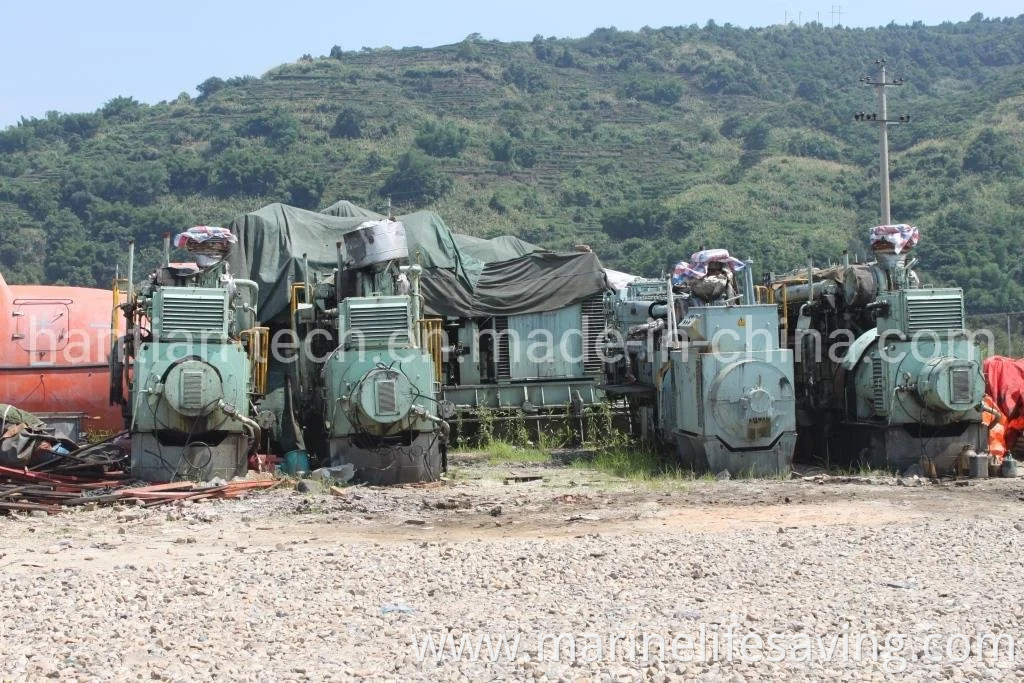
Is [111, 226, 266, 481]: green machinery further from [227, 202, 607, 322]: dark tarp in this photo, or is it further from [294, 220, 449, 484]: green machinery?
[227, 202, 607, 322]: dark tarp

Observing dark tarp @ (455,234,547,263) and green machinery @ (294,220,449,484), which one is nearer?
green machinery @ (294,220,449,484)

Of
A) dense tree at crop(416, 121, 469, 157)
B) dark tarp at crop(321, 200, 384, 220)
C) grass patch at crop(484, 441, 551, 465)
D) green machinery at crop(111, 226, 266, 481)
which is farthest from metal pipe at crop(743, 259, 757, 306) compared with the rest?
dense tree at crop(416, 121, 469, 157)

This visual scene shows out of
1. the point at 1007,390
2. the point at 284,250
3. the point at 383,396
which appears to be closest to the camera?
the point at 383,396

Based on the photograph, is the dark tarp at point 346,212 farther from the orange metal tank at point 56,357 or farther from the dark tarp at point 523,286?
the orange metal tank at point 56,357

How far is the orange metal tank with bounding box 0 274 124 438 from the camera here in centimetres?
1792

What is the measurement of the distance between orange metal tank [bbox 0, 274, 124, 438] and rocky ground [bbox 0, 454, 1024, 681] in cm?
564

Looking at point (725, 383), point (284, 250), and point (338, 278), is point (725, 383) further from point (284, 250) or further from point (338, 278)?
point (284, 250)

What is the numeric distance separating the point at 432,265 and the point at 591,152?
5543cm

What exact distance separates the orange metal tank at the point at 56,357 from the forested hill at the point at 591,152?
31145 mm

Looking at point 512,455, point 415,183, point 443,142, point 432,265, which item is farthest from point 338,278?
point 443,142

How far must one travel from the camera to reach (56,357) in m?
18.2

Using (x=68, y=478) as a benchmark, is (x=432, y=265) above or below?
above

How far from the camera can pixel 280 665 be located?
7.19 m

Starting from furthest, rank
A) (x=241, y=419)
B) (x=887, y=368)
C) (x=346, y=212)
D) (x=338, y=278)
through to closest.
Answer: (x=346, y=212) → (x=338, y=278) → (x=887, y=368) → (x=241, y=419)
